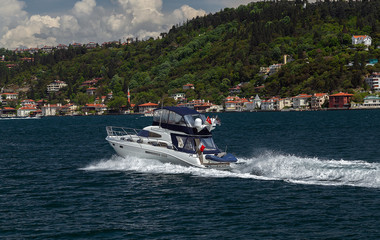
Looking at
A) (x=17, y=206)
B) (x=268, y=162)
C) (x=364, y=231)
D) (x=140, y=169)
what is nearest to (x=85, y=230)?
(x=17, y=206)

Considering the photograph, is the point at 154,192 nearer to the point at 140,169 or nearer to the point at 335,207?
the point at 140,169

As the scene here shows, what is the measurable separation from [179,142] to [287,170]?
770cm

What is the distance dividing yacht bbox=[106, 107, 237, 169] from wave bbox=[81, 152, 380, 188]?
566 mm

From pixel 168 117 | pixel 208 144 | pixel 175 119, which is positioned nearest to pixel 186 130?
pixel 175 119

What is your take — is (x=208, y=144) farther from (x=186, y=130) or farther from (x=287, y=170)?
(x=287, y=170)

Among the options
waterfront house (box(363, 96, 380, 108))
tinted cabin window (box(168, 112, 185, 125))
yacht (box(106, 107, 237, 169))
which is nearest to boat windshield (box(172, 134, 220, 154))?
yacht (box(106, 107, 237, 169))

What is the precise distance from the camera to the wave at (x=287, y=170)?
25.8 meters

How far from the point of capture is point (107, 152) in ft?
154

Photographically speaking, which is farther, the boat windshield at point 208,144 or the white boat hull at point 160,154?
the boat windshield at point 208,144

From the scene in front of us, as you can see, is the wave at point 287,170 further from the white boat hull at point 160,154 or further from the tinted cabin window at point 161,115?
the tinted cabin window at point 161,115

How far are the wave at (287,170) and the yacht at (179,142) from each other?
566mm

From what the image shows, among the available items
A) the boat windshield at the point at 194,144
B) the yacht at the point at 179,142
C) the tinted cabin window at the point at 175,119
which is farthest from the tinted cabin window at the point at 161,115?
the boat windshield at the point at 194,144

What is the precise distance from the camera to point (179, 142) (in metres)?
31.6

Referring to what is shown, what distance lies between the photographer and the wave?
1014 inches
